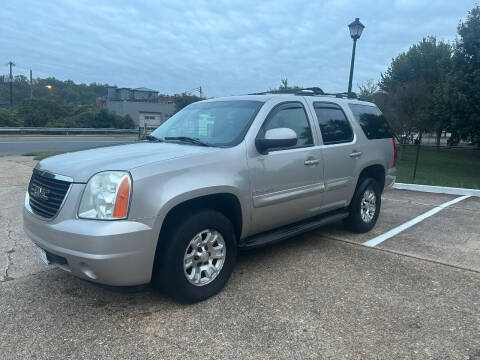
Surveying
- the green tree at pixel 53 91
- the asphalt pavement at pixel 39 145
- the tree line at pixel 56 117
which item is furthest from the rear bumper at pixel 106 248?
the green tree at pixel 53 91

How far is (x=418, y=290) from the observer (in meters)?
3.60

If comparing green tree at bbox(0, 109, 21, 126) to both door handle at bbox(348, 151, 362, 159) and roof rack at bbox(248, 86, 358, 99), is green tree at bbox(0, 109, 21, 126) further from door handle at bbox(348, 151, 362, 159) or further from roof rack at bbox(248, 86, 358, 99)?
door handle at bbox(348, 151, 362, 159)

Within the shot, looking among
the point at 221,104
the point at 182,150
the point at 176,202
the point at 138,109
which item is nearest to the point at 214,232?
the point at 176,202

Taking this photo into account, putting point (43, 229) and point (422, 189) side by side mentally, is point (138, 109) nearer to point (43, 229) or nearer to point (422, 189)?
point (422, 189)

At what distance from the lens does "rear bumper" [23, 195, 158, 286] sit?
269cm

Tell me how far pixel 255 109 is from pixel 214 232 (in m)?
1.38

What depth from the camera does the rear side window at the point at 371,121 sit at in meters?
5.22

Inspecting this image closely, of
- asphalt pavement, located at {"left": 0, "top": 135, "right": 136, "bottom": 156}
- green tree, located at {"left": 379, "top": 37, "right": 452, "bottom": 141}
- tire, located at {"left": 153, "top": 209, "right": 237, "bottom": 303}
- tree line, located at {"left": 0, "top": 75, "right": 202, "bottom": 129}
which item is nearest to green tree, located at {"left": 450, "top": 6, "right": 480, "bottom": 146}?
green tree, located at {"left": 379, "top": 37, "right": 452, "bottom": 141}

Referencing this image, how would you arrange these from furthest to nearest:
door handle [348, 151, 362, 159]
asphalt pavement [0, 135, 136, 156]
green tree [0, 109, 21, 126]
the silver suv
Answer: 1. green tree [0, 109, 21, 126]
2. asphalt pavement [0, 135, 136, 156]
3. door handle [348, 151, 362, 159]
4. the silver suv

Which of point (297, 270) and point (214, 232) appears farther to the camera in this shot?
point (297, 270)

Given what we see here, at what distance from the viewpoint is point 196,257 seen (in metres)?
3.25

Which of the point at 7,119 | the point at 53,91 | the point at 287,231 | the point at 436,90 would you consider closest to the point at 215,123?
the point at 287,231

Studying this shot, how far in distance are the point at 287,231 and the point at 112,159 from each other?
1.98 metres

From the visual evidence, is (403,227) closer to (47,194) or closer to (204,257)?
(204,257)
